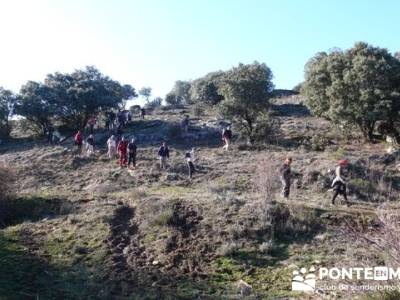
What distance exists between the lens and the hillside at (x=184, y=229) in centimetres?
1423

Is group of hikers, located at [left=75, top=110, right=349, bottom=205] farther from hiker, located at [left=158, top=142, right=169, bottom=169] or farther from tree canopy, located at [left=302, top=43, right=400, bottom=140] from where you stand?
tree canopy, located at [left=302, top=43, right=400, bottom=140]

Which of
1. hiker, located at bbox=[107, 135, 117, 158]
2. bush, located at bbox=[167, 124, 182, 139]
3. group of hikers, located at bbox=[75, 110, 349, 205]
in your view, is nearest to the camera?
group of hikers, located at bbox=[75, 110, 349, 205]

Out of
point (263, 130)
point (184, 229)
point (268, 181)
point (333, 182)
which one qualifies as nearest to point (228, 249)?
point (184, 229)

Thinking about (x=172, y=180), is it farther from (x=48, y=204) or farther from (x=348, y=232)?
(x=348, y=232)

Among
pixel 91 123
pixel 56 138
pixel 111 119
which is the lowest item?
pixel 56 138

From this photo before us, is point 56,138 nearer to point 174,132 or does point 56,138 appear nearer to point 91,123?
point 91,123

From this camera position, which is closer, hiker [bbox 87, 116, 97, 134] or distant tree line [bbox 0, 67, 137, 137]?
hiker [bbox 87, 116, 97, 134]

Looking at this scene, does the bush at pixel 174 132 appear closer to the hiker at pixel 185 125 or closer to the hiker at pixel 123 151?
the hiker at pixel 185 125

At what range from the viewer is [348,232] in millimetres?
7336

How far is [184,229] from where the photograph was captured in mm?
17609

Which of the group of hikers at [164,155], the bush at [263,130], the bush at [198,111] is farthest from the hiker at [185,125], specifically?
the bush at [198,111]

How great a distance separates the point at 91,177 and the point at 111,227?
1008cm

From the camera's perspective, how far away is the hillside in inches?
560

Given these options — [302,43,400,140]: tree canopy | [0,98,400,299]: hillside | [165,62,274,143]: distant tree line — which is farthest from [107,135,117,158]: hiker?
[302,43,400,140]: tree canopy
